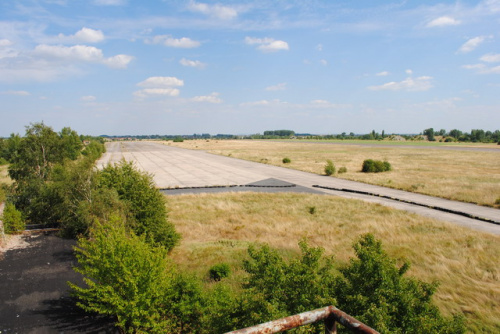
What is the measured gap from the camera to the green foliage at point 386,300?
7.22 metres

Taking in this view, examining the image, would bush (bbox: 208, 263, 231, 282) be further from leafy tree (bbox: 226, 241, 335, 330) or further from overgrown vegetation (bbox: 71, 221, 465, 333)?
leafy tree (bbox: 226, 241, 335, 330)

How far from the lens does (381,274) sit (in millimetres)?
8375

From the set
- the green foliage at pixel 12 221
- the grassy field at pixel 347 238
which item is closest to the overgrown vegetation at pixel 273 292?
the grassy field at pixel 347 238

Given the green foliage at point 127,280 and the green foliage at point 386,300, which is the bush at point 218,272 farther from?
the green foliage at point 386,300

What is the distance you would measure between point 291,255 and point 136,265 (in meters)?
11.2

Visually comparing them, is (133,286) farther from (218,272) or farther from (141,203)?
(141,203)

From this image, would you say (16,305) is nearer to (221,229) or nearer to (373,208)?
(221,229)

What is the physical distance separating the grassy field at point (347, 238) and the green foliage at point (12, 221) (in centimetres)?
1155

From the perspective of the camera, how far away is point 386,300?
7930mm

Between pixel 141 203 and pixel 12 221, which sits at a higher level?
pixel 141 203

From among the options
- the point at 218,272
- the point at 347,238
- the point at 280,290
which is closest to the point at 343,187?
the point at 347,238

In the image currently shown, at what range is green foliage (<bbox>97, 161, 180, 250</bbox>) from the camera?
1812cm

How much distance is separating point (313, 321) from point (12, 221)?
26.3 m

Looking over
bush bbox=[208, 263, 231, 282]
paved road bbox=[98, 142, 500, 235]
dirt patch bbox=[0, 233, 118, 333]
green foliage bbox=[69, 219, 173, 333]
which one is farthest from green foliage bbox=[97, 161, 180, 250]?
green foliage bbox=[69, 219, 173, 333]
